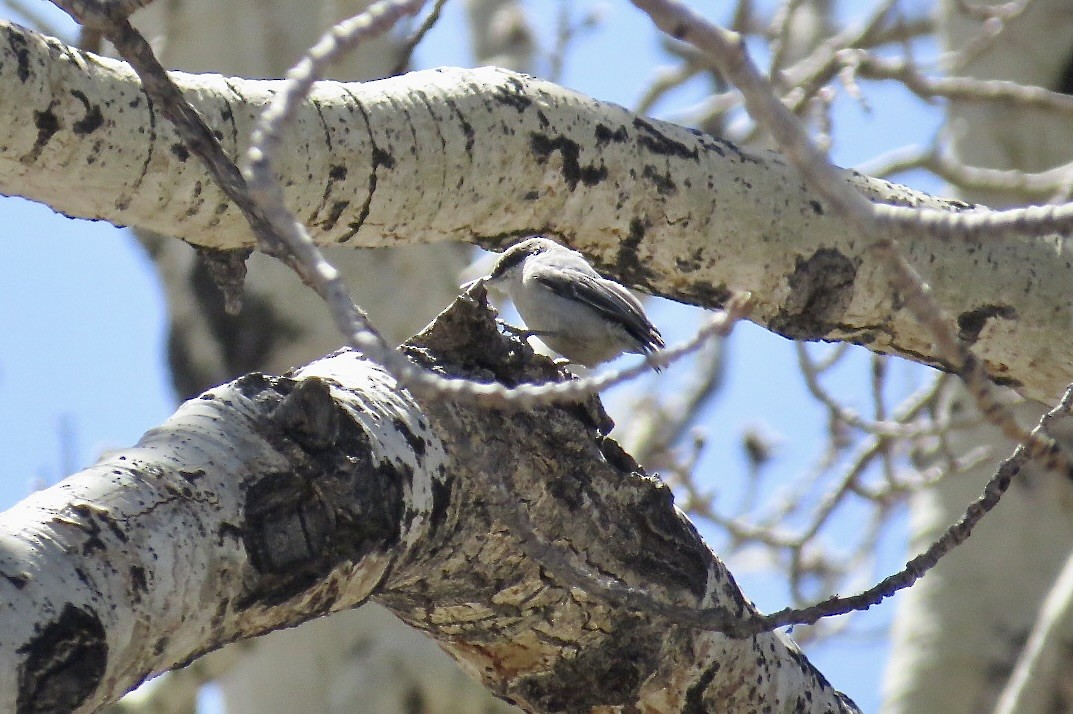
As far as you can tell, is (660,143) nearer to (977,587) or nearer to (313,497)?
(313,497)

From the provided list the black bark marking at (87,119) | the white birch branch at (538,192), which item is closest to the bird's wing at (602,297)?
the white birch branch at (538,192)

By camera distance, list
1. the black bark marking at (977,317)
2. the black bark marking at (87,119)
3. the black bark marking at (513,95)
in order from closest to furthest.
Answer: the black bark marking at (87,119), the black bark marking at (513,95), the black bark marking at (977,317)

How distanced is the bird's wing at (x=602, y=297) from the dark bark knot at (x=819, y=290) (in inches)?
44.9

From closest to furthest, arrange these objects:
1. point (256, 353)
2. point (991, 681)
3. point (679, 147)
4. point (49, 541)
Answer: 1. point (49, 541)
2. point (679, 147)
3. point (991, 681)
4. point (256, 353)

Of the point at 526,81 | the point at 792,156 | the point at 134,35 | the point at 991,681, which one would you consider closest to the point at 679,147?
the point at 526,81

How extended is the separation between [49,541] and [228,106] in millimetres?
806

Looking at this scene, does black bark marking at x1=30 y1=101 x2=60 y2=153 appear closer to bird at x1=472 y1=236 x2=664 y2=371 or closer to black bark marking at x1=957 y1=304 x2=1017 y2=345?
black bark marking at x1=957 y1=304 x2=1017 y2=345

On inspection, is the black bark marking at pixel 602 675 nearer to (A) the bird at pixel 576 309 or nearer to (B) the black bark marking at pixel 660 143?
(B) the black bark marking at pixel 660 143

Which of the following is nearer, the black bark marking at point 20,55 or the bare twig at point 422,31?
the black bark marking at point 20,55

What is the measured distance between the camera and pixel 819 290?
2287 millimetres

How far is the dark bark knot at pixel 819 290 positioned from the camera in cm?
227

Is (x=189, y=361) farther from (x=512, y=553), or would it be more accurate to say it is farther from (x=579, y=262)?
(x=512, y=553)

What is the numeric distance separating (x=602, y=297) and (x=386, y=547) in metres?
1.77

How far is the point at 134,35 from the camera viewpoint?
65.1 inches
